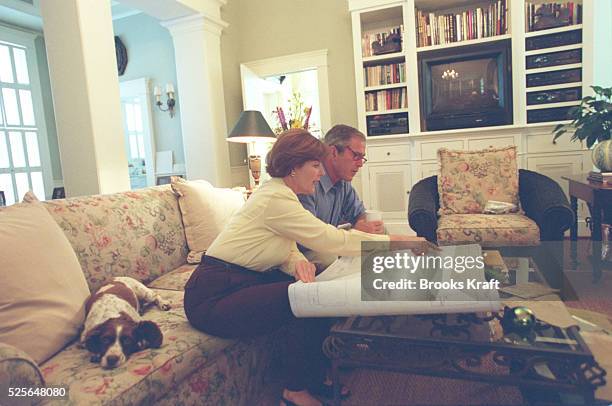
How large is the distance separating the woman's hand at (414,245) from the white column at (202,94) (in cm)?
308

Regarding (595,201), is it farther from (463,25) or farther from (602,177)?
(463,25)

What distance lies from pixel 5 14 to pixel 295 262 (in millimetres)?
5149

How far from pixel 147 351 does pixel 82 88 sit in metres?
2.13

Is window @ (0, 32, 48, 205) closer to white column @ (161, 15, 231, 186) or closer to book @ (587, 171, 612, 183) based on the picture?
white column @ (161, 15, 231, 186)

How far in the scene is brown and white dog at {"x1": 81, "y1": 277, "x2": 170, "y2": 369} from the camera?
1.04 metres

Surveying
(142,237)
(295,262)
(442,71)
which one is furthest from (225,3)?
(295,262)

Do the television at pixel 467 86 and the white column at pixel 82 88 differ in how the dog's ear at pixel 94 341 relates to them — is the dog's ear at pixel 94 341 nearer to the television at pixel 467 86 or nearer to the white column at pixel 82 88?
the white column at pixel 82 88

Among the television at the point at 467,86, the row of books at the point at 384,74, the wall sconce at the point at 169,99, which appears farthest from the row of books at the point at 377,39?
the wall sconce at the point at 169,99

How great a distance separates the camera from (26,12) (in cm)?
426

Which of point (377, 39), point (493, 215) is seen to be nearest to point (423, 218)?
point (493, 215)

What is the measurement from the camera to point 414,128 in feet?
12.4

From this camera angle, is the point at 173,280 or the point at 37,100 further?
the point at 37,100

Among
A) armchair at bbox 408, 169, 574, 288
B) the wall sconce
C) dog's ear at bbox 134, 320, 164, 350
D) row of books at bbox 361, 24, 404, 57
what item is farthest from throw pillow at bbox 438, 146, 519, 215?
the wall sconce

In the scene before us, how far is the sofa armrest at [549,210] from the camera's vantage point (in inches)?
84.7
